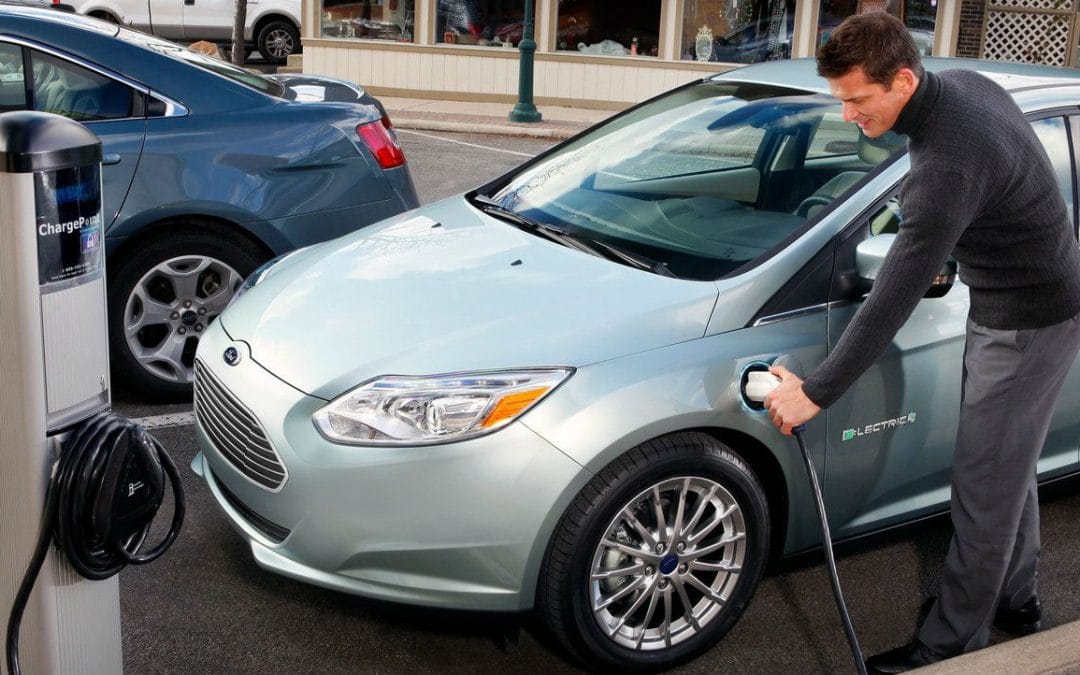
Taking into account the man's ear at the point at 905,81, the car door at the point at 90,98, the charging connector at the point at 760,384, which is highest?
the man's ear at the point at 905,81

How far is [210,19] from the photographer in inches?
815

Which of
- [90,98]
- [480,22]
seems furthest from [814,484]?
[480,22]

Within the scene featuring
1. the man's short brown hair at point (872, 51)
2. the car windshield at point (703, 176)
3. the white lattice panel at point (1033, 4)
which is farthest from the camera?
the white lattice panel at point (1033, 4)

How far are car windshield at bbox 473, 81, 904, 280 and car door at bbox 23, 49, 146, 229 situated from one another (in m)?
1.54

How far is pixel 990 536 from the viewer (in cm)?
330

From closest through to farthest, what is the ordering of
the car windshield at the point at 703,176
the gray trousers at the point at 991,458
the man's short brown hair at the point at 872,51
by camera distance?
the man's short brown hair at the point at 872,51
the gray trousers at the point at 991,458
the car windshield at the point at 703,176

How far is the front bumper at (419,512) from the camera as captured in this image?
3066 mm

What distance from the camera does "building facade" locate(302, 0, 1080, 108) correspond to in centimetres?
1728

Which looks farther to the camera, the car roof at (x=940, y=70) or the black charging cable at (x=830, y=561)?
the car roof at (x=940, y=70)

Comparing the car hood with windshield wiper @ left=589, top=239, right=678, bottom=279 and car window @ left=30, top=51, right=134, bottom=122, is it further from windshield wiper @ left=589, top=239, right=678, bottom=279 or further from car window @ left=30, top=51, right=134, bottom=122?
car window @ left=30, top=51, right=134, bottom=122

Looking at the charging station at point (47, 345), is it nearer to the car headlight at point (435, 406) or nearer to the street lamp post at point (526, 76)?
the car headlight at point (435, 406)

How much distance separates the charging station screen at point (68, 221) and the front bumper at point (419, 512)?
0.84m

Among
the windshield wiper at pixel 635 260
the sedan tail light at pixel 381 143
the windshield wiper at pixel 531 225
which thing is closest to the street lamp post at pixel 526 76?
the sedan tail light at pixel 381 143

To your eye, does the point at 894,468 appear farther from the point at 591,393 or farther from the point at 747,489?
the point at 591,393
